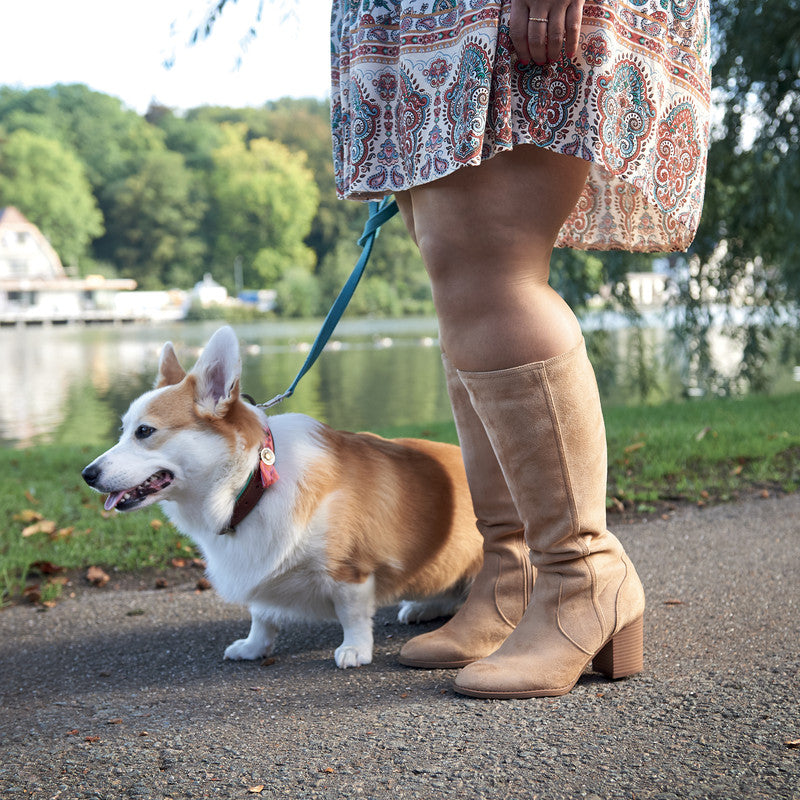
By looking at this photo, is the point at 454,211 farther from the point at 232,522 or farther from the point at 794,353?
the point at 794,353

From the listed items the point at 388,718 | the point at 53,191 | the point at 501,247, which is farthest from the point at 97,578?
the point at 53,191

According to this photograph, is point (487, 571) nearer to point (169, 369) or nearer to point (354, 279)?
point (354, 279)

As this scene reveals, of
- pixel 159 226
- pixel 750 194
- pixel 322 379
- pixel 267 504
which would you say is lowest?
pixel 322 379

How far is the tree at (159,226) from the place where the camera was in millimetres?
59469

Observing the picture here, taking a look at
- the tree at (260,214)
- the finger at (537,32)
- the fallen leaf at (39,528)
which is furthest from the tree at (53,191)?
the finger at (537,32)

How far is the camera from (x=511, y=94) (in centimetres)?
164

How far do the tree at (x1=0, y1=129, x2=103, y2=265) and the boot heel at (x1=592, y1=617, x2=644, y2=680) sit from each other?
217 feet

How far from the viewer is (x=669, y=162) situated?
5.95 feet

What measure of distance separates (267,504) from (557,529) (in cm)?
79

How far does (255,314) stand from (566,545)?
1928 inches

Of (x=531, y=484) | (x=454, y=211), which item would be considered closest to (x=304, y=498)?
(x=531, y=484)

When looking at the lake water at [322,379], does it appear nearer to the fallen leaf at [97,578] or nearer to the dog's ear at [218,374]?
the fallen leaf at [97,578]

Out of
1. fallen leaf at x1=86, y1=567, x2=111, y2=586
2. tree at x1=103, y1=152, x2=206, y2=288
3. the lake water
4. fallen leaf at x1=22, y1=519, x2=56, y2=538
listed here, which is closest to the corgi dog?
fallen leaf at x1=86, y1=567, x2=111, y2=586

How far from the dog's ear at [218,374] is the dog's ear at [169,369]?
0.86ft
